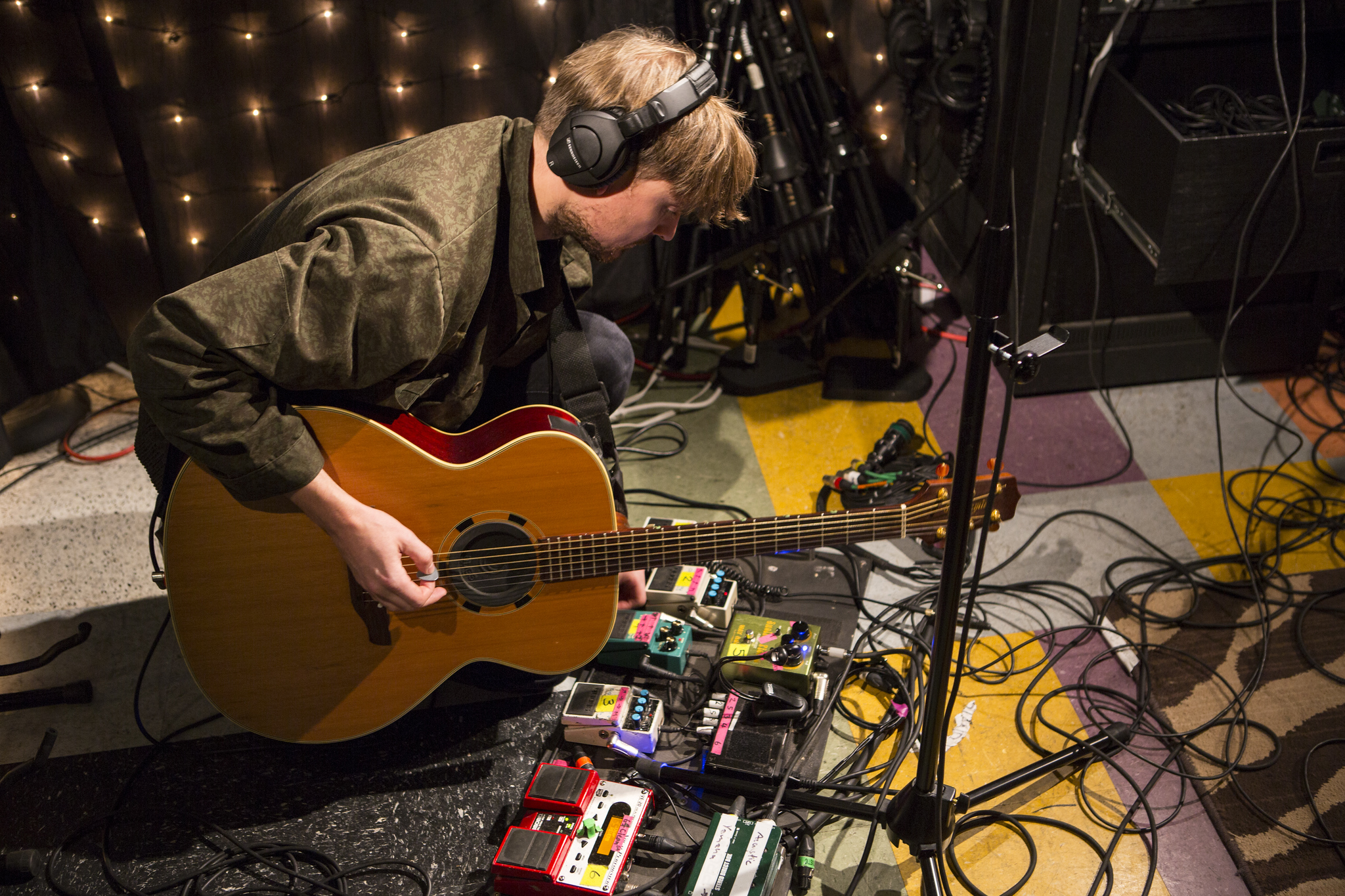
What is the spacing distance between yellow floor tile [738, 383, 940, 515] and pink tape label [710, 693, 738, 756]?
0.61 m

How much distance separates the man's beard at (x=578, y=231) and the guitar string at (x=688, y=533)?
0.46 metres

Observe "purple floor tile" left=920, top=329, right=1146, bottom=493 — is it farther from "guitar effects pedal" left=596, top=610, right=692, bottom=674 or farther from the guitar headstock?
"guitar effects pedal" left=596, top=610, right=692, bottom=674

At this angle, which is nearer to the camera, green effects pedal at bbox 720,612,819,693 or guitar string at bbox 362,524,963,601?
guitar string at bbox 362,524,963,601

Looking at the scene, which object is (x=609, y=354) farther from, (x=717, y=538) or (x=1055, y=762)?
(x=1055, y=762)

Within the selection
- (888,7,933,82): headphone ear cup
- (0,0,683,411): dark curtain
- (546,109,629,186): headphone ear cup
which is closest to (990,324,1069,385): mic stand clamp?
(546,109,629,186): headphone ear cup

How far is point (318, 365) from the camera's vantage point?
142 centimetres

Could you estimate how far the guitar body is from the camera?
163 centimetres

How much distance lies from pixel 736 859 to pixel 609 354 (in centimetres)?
105

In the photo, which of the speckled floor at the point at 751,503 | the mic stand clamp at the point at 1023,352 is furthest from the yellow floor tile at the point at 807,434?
the mic stand clamp at the point at 1023,352

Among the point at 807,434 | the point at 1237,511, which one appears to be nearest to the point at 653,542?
the point at 807,434

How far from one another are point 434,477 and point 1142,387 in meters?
1.95

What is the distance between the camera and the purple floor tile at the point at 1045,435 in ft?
7.97

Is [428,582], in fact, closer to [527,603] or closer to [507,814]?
[527,603]

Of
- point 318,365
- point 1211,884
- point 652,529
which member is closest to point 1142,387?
point 1211,884
